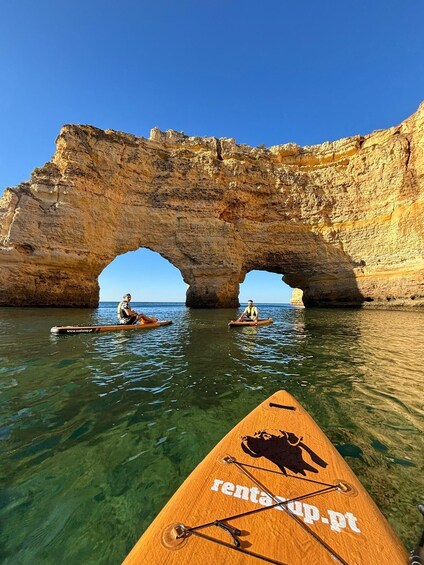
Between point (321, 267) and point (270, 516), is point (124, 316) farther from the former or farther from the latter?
point (321, 267)

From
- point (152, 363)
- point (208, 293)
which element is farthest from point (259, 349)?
point (208, 293)

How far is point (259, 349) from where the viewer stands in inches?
351

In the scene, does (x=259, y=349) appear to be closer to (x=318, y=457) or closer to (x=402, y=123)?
(x=318, y=457)

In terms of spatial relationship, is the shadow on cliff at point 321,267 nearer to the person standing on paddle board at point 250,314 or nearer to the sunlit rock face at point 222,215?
the sunlit rock face at point 222,215

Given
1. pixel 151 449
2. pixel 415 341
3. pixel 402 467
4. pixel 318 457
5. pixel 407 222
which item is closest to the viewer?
pixel 318 457

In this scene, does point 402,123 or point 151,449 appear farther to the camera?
point 402,123

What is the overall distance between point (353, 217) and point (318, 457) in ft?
105

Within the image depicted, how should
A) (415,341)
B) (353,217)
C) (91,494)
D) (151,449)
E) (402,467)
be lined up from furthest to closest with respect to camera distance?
(353,217) → (415,341) → (151,449) → (402,467) → (91,494)

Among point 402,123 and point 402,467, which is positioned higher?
point 402,123

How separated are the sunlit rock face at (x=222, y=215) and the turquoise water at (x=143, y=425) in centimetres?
2005

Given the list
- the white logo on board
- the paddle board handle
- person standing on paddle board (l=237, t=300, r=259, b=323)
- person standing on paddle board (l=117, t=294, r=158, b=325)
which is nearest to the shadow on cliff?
person standing on paddle board (l=237, t=300, r=259, b=323)

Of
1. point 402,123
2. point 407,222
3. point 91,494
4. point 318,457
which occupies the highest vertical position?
point 402,123

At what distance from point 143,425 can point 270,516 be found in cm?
241

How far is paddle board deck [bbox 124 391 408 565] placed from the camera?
5.54 ft
